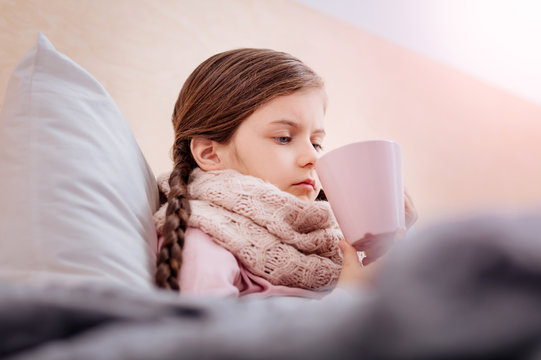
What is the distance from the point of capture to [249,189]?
2.79ft

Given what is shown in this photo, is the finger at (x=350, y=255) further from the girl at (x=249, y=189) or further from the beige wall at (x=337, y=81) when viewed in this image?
the beige wall at (x=337, y=81)

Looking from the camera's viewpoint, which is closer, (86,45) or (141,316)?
(141,316)

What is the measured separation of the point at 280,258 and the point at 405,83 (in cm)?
171

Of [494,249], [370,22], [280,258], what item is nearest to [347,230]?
[280,258]

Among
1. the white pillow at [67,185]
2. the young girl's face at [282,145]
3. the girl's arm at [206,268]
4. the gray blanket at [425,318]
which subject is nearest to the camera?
the gray blanket at [425,318]

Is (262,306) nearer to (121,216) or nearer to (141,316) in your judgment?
(141,316)

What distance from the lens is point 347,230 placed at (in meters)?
0.76

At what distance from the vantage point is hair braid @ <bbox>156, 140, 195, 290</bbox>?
707mm

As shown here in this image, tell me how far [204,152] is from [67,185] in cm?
40

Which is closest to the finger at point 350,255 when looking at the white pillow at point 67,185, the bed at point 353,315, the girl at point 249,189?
the girl at point 249,189

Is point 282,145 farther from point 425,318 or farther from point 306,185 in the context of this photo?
point 425,318

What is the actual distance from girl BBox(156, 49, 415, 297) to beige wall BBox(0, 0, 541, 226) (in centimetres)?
40

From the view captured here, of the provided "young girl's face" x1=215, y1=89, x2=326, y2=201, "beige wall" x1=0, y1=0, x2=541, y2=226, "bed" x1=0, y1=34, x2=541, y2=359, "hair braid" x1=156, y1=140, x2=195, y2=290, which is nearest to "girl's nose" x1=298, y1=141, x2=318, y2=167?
"young girl's face" x1=215, y1=89, x2=326, y2=201

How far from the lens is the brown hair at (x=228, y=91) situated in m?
1.00
